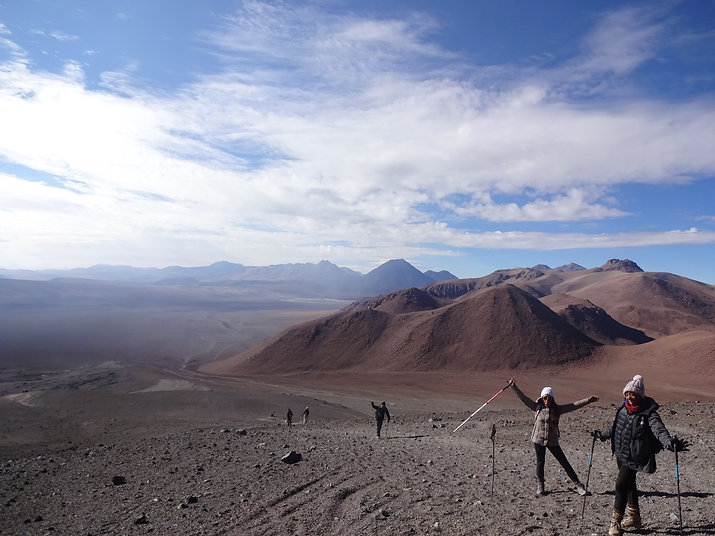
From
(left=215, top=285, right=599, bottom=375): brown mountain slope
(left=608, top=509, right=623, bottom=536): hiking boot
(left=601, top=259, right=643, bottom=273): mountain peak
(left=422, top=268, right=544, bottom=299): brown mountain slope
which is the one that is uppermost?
(left=601, top=259, right=643, bottom=273): mountain peak

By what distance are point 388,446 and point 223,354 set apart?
2153 inches

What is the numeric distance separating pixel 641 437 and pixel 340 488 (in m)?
5.55

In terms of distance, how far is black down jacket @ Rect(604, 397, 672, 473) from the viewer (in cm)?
579

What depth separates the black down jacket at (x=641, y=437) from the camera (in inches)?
228

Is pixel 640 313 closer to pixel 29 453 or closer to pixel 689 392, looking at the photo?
pixel 689 392

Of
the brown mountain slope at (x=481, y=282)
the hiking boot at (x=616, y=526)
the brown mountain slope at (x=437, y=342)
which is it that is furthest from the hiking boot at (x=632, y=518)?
the brown mountain slope at (x=481, y=282)

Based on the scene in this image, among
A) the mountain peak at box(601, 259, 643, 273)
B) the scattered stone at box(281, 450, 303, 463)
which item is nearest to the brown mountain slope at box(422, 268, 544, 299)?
the mountain peak at box(601, 259, 643, 273)

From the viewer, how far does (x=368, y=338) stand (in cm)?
5431

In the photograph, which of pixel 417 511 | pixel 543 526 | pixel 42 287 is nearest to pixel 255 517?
pixel 417 511

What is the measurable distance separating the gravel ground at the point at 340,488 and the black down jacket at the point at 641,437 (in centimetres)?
115

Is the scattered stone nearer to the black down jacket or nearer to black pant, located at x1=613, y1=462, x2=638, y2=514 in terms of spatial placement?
black pant, located at x1=613, y1=462, x2=638, y2=514

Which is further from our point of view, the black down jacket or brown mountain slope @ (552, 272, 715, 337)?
brown mountain slope @ (552, 272, 715, 337)

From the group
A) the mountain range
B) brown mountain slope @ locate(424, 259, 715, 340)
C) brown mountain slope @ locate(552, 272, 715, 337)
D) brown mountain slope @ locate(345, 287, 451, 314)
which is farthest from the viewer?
brown mountain slope @ locate(424, 259, 715, 340)

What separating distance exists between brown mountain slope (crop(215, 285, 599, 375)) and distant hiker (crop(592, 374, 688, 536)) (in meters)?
41.0
